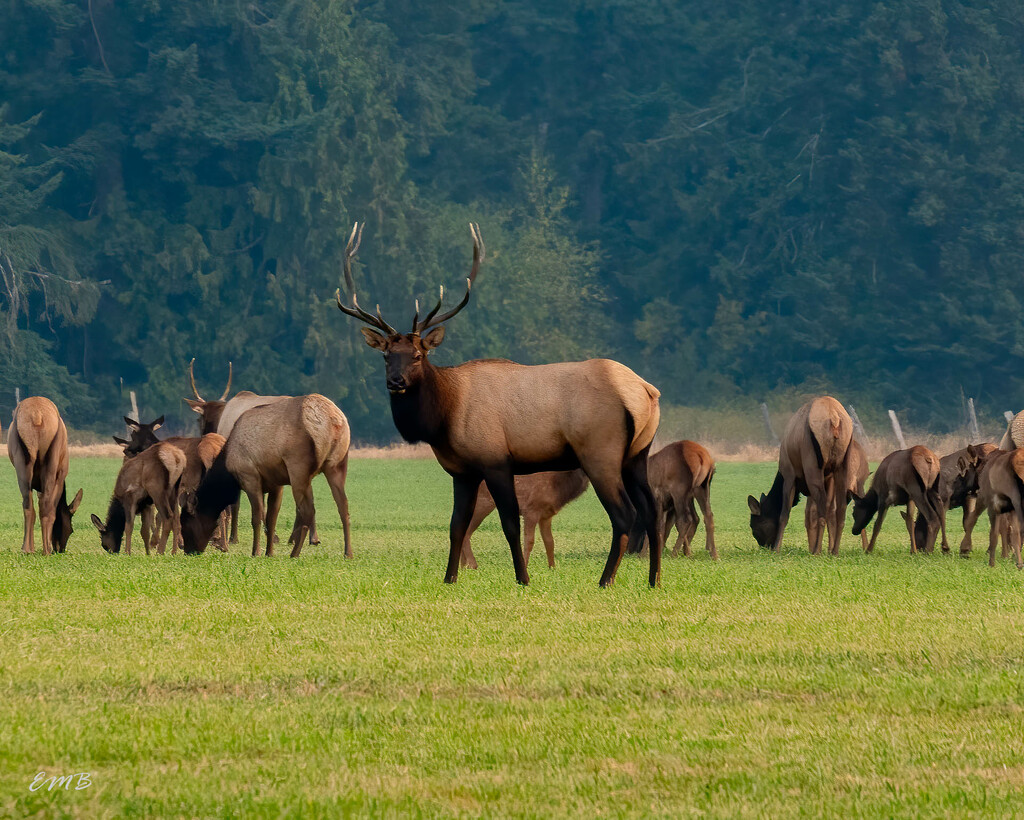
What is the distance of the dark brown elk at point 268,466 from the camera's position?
16531 mm

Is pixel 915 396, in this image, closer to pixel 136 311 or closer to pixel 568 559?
pixel 136 311

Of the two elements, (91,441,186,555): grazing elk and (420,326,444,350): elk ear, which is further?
(91,441,186,555): grazing elk

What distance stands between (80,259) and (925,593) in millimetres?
51485

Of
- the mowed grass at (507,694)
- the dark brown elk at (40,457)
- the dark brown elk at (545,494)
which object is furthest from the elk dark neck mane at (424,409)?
the dark brown elk at (40,457)

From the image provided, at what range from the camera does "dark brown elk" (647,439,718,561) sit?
16906mm

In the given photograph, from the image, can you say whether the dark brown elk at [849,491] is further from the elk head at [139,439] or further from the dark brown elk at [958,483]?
the elk head at [139,439]

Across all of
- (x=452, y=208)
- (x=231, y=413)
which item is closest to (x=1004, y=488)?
(x=231, y=413)

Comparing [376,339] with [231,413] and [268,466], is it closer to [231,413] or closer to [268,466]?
[268,466]

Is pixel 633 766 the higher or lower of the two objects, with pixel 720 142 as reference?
lower

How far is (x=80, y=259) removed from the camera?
59438mm

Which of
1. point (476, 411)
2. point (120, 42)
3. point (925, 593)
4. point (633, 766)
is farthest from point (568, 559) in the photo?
point (120, 42)

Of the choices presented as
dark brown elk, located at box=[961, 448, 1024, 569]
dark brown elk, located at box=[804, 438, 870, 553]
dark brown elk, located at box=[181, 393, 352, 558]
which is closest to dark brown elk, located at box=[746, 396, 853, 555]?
dark brown elk, located at box=[804, 438, 870, 553]

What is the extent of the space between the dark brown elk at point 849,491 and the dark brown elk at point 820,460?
14 centimetres

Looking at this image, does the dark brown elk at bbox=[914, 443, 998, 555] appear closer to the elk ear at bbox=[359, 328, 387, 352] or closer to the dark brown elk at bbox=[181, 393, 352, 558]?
the dark brown elk at bbox=[181, 393, 352, 558]
